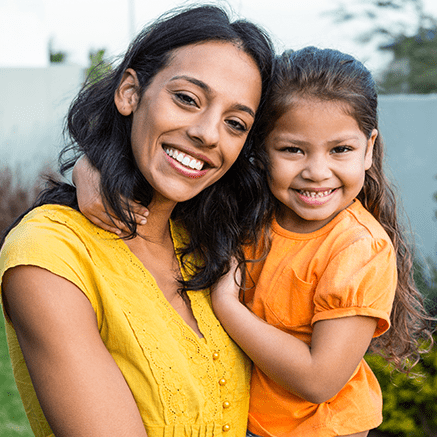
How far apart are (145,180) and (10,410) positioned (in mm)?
3378

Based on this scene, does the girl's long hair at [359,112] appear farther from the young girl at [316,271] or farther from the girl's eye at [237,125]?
the girl's eye at [237,125]

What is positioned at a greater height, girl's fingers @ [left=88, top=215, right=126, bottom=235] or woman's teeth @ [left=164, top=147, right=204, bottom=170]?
woman's teeth @ [left=164, top=147, right=204, bottom=170]

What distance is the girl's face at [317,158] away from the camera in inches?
78.3

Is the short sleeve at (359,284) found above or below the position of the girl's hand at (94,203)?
below

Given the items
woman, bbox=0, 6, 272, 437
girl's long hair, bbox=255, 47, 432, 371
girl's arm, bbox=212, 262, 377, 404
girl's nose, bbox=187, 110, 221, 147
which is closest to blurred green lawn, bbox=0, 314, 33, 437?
woman, bbox=0, 6, 272, 437

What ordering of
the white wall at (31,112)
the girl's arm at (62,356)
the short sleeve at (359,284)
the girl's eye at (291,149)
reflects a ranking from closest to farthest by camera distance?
the girl's arm at (62,356) < the short sleeve at (359,284) < the girl's eye at (291,149) < the white wall at (31,112)

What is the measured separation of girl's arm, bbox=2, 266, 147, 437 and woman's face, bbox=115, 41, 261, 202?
23.2 inches

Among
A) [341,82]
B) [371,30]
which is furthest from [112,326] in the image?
[371,30]

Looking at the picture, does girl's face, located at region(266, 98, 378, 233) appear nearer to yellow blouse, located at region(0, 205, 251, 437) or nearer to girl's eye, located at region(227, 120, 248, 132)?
girl's eye, located at region(227, 120, 248, 132)

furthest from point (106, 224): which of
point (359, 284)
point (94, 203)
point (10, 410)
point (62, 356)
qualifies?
point (10, 410)

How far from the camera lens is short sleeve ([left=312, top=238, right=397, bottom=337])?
1.81m

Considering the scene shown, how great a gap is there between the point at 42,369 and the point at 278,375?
866 mm

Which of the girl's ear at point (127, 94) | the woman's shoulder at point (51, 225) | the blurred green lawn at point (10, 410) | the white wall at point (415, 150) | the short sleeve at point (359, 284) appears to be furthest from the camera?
the white wall at point (415, 150)

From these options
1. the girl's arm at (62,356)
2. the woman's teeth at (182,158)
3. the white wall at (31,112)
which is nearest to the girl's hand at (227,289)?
the woman's teeth at (182,158)
